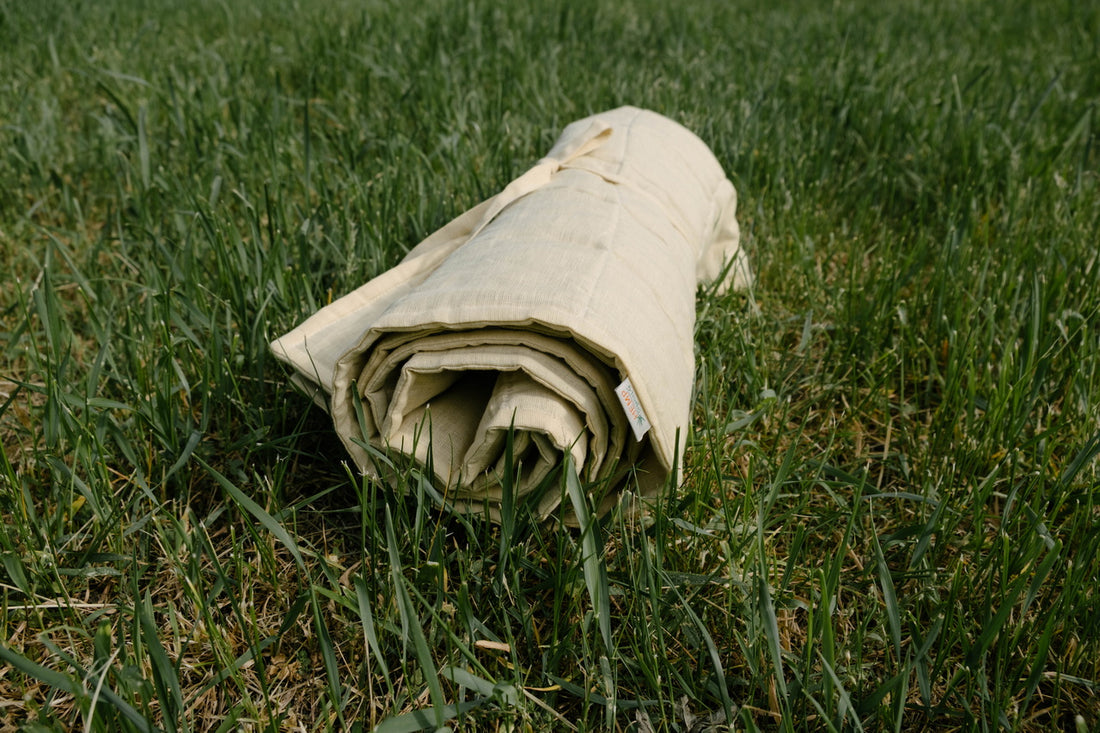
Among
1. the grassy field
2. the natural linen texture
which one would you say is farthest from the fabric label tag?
the grassy field

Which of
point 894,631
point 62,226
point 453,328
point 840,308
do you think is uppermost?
point 453,328

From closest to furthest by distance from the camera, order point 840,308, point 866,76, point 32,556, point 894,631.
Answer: point 894,631, point 32,556, point 840,308, point 866,76

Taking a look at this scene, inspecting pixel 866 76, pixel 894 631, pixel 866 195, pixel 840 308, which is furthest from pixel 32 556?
pixel 866 76

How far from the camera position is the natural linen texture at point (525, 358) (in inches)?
52.5

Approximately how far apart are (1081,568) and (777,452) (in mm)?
656

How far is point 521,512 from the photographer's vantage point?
1400 mm

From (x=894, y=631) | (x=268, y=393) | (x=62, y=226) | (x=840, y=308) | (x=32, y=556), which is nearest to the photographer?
(x=894, y=631)

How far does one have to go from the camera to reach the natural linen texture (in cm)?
133

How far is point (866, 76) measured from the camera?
3.64 metres

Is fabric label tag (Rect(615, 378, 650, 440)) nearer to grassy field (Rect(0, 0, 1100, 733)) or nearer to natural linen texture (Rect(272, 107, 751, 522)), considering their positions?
natural linen texture (Rect(272, 107, 751, 522))

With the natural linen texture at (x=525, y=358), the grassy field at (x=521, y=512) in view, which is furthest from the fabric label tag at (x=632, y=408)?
the grassy field at (x=521, y=512)

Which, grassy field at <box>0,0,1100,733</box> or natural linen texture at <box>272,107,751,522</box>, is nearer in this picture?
grassy field at <box>0,0,1100,733</box>

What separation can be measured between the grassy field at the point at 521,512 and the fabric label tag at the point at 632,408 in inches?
6.0

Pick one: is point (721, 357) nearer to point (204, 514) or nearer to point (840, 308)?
point (840, 308)
